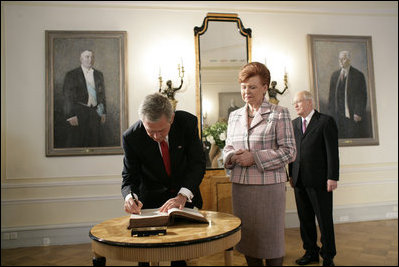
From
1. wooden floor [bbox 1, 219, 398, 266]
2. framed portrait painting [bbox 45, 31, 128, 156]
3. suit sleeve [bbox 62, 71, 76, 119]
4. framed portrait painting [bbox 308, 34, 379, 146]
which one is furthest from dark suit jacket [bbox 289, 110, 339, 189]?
suit sleeve [bbox 62, 71, 76, 119]

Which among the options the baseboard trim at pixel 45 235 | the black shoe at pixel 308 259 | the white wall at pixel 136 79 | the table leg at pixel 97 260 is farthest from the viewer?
the white wall at pixel 136 79

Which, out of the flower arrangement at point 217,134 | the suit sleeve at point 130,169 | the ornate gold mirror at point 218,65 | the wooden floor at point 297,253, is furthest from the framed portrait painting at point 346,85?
the suit sleeve at point 130,169

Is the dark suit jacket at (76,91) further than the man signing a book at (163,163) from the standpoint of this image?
Yes

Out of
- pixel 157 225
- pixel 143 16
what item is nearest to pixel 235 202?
pixel 157 225

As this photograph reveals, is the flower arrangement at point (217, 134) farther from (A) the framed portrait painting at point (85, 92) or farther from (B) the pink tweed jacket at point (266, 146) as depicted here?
(B) the pink tweed jacket at point (266, 146)

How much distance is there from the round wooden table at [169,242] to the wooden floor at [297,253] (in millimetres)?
1757

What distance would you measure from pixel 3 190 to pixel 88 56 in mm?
2060

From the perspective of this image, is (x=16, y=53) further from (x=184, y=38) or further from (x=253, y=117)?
(x=253, y=117)

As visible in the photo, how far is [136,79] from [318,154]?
2.59 metres

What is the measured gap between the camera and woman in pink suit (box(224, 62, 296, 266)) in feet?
6.11

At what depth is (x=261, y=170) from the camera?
1850 millimetres

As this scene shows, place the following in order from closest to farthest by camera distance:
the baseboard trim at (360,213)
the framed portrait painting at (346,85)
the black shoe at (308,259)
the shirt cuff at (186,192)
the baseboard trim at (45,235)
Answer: the shirt cuff at (186,192) → the black shoe at (308,259) → the baseboard trim at (45,235) → the baseboard trim at (360,213) → the framed portrait painting at (346,85)

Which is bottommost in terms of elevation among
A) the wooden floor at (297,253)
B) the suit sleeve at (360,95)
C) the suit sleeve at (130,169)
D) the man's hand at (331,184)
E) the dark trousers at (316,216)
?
the wooden floor at (297,253)

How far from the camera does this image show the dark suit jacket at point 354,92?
182 inches
